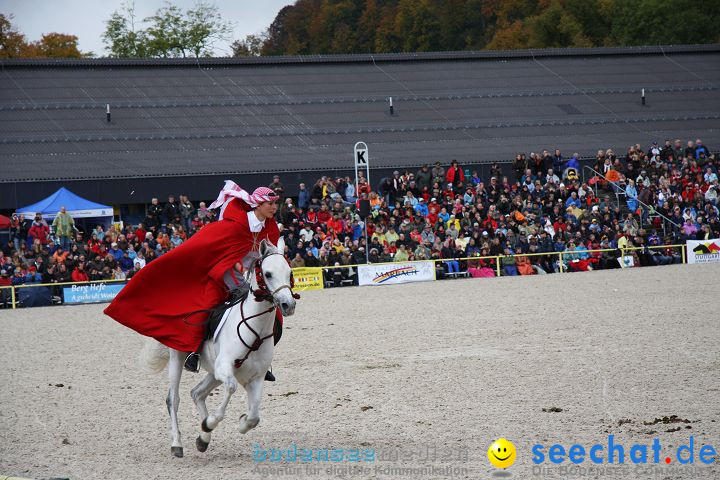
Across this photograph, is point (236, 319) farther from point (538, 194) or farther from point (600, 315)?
point (538, 194)

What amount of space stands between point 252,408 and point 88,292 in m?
20.1

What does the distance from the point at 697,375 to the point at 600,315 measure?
7219 millimetres

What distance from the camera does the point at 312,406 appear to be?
11531 mm

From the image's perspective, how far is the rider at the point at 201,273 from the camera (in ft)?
32.0

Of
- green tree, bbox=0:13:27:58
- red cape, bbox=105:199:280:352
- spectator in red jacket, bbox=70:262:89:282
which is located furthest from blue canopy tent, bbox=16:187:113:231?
green tree, bbox=0:13:27:58

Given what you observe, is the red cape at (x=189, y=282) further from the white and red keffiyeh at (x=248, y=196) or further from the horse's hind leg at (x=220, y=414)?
the horse's hind leg at (x=220, y=414)

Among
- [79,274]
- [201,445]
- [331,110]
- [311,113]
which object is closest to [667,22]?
[331,110]

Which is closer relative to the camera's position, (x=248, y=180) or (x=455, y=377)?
(x=455, y=377)

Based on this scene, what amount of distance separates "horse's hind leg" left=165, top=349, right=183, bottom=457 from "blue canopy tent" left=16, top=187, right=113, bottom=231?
22515 mm

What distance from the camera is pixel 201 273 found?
997 cm

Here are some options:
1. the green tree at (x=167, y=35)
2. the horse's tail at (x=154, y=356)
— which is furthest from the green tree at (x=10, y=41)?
the horse's tail at (x=154, y=356)

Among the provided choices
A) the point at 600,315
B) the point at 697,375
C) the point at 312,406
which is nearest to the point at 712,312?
the point at 600,315

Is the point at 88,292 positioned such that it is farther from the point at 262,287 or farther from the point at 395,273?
the point at 262,287

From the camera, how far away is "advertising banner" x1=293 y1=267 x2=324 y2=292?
29453 mm
